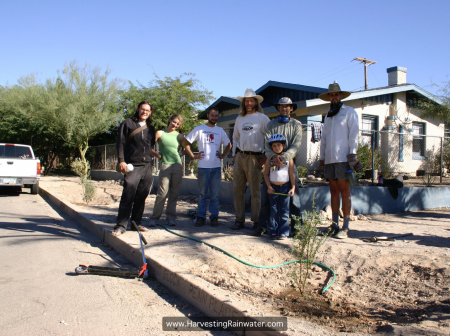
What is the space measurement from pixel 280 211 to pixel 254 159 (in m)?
0.95

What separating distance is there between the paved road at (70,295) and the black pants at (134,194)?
522 millimetres

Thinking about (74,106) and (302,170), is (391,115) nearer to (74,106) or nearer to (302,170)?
(302,170)

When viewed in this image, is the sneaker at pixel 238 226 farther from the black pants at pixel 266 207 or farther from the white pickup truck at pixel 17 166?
the white pickup truck at pixel 17 166

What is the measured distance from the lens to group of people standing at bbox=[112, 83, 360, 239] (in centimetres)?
492

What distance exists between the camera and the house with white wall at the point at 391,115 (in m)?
14.6

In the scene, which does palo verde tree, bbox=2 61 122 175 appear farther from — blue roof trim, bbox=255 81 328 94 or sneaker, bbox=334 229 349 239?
sneaker, bbox=334 229 349 239

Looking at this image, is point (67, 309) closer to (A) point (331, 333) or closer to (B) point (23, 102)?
(A) point (331, 333)

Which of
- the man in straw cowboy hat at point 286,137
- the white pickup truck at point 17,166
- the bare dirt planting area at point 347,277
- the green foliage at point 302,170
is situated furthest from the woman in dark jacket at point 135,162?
the white pickup truck at point 17,166

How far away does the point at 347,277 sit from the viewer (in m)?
3.69

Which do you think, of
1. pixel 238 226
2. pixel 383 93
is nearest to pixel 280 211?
pixel 238 226

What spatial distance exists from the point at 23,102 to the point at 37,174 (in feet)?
39.7

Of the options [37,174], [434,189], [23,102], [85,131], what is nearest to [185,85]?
[85,131]

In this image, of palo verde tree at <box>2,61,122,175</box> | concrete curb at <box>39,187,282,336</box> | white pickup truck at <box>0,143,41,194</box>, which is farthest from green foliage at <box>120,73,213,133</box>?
concrete curb at <box>39,187,282,336</box>

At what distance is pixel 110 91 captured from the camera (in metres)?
21.4
